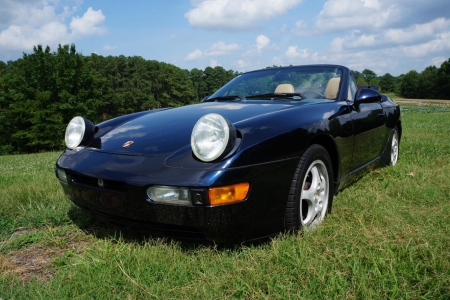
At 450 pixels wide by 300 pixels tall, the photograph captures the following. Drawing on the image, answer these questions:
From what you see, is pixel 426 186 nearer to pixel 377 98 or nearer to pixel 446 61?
pixel 377 98

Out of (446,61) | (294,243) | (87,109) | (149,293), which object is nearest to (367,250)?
(294,243)

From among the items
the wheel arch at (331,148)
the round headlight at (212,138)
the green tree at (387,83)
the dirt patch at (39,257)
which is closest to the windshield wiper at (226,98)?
the wheel arch at (331,148)

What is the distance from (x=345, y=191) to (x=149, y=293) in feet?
7.10

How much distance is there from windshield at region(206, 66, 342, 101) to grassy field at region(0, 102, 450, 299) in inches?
39.4

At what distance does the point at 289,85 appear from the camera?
327 centimetres

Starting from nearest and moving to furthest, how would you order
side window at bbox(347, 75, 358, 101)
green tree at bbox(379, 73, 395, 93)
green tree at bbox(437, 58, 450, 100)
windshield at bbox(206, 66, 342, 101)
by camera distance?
windshield at bbox(206, 66, 342, 101), side window at bbox(347, 75, 358, 101), green tree at bbox(437, 58, 450, 100), green tree at bbox(379, 73, 395, 93)

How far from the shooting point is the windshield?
10.3ft

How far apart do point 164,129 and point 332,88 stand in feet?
5.40

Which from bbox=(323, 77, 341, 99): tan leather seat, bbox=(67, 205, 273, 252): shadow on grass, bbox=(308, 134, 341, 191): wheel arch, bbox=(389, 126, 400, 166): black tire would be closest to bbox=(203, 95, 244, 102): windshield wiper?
bbox=(323, 77, 341, 99): tan leather seat

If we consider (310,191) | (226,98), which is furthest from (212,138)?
(226,98)

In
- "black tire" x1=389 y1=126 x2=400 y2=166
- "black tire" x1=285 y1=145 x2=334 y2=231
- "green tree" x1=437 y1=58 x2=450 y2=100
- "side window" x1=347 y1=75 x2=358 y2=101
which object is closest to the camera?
"black tire" x1=285 y1=145 x2=334 y2=231

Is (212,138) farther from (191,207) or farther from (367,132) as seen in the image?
(367,132)

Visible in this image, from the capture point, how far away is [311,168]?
2311 millimetres

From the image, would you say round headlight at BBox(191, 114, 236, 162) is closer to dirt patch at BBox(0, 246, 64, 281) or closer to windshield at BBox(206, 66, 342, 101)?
dirt patch at BBox(0, 246, 64, 281)
